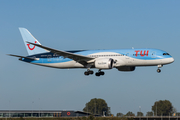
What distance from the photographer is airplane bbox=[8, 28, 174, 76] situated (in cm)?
6688

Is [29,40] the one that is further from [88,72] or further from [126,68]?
[126,68]

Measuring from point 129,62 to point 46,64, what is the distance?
847 inches

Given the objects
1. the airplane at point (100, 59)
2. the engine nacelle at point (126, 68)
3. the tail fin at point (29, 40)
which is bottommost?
the engine nacelle at point (126, 68)

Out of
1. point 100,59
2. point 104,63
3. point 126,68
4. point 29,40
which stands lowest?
point 126,68

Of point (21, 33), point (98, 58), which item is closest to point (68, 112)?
point (21, 33)

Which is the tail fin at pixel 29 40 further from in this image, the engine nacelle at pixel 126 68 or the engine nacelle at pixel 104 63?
the engine nacelle at pixel 126 68

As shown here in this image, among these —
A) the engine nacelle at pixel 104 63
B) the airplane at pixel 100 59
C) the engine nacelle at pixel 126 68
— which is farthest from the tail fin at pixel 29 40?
the engine nacelle at pixel 126 68

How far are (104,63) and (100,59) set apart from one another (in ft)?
7.26

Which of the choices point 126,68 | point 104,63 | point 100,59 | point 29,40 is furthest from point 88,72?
point 29,40

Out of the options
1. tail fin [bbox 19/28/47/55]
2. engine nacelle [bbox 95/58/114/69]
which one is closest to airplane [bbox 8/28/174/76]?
engine nacelle [bbox 95/58/114/69]

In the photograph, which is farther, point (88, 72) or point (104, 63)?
point (88, 72)

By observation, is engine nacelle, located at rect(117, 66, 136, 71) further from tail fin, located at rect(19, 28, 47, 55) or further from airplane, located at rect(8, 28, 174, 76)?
tail fin, located at rect(19, 28, 47, 55)

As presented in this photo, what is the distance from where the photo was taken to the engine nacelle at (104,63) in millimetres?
68250

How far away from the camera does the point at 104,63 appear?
6875cm
